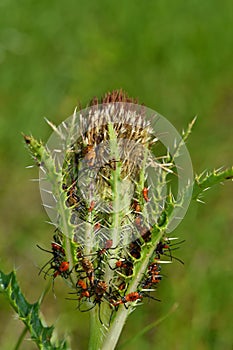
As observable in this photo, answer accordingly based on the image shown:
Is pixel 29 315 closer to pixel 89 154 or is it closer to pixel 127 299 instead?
pixel 127 299

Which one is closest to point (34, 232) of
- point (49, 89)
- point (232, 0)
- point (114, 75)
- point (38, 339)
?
point (49, 89)

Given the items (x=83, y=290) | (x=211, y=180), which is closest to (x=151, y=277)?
(x=83, y=290)

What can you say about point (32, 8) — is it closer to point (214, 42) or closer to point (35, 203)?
point (214, 42)

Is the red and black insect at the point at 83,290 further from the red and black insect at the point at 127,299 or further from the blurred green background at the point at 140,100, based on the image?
the blurred green background at the point at 140,100

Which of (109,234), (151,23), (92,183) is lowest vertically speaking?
(109,234)

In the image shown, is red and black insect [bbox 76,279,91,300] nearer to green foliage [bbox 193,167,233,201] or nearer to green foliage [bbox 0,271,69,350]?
green foliage [bbox 0,271,69,350]

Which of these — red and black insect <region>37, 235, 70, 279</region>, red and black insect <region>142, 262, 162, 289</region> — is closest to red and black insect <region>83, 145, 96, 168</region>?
red and black insect <region>37, 235, 70, 279</region>
